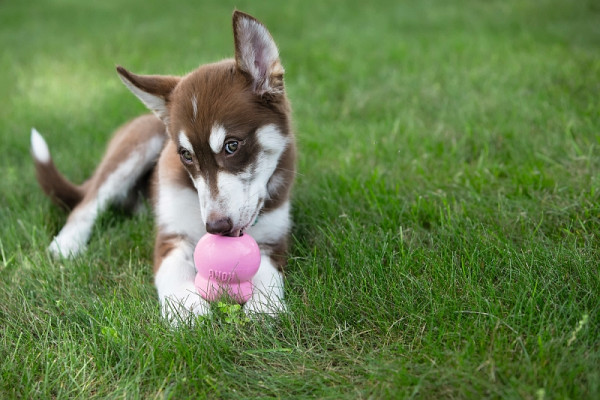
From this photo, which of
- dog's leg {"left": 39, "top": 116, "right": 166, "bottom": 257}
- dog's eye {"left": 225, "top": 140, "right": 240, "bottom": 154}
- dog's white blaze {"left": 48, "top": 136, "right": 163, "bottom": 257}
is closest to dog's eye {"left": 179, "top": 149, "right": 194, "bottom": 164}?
dog's eye {"left": 225, "top": 140, "right": 240, "bottom": 154}

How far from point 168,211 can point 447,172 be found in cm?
207

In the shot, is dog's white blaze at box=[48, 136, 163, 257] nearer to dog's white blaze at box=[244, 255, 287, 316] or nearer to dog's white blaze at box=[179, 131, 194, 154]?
dog's white blaze at box=[179, 131, 194, 154]

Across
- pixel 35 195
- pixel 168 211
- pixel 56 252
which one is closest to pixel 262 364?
pixel 168 211

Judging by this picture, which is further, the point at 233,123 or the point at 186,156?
the point at 186,156

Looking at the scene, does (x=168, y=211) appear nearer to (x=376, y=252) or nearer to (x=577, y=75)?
(x=376, y=252)

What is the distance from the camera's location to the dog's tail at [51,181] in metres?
4.11

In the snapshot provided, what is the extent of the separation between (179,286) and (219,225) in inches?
19.6

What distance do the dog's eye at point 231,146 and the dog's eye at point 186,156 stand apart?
0.22 m

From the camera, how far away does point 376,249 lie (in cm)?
317

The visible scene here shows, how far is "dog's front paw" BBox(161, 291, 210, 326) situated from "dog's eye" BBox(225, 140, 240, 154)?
2.47 ft

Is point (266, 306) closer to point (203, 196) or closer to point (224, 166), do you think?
point (203, 196)

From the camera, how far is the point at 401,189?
4.00 metres

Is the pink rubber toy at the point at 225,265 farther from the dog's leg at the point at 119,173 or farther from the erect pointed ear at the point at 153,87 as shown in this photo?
the dog's leg at the point at 119,173

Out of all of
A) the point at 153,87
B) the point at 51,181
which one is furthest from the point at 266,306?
the point at 51,181
